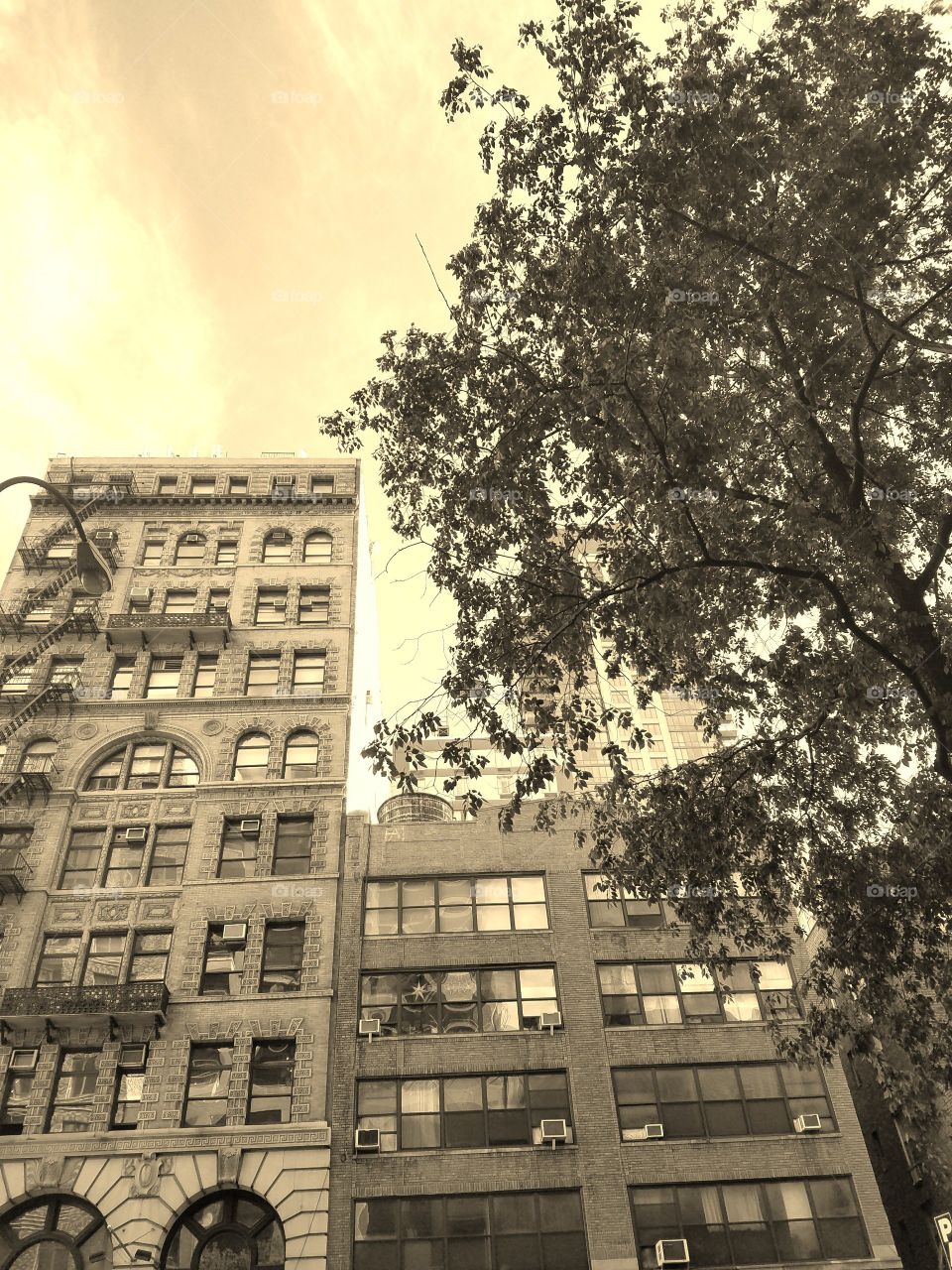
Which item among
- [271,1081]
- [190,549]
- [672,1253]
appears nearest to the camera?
[672,1253]

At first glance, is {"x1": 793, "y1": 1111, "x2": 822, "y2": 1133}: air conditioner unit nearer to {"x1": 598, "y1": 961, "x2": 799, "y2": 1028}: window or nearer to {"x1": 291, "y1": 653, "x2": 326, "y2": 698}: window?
{"x1": 598, "y1": 961, "x2": 799, "y2": 1028}: window

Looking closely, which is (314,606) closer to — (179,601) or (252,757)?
(179,601)

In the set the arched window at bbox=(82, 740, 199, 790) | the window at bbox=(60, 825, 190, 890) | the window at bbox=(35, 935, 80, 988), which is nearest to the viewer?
the window at bbox=(35, 935, 80, 988)

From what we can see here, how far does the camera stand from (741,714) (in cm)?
1667

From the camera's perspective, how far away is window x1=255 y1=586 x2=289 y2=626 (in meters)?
37.5

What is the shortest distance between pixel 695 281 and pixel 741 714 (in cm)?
706

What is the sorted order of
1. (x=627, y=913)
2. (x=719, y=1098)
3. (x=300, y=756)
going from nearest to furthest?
(x=719, y=1098)
(x=627, y=913)
(x=300, y=756)

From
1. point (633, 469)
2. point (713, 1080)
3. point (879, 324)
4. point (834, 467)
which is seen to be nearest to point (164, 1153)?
point (713, 1080)

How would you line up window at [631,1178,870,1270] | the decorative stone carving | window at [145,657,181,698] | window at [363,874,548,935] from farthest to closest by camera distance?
window at [145,657,181,698] < window at [363,874,548,935] < window at [631,1178,870,1270] < the decorative stone carving

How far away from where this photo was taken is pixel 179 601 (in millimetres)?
37875

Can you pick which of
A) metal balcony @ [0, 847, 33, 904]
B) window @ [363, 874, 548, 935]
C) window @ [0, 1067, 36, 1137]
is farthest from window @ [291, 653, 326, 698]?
window @ [0, 1067, 36, 1137]

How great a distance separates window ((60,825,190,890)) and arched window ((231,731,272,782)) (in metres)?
2.60

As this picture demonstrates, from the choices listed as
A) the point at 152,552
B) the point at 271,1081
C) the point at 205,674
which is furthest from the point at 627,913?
the point at 152,552

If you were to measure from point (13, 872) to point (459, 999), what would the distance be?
46.0 feet
